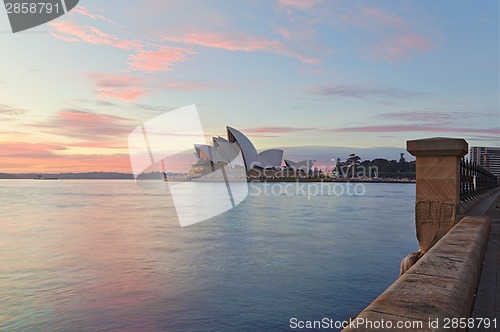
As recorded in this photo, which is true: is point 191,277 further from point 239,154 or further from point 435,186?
point 239,154

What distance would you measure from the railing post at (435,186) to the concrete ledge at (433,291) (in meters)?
1.56

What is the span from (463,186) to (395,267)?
539 centimetres

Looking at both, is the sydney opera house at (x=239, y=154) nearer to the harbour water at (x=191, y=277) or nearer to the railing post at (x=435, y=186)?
the harbour water at (x=191, y=277)

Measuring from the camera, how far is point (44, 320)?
267 inches

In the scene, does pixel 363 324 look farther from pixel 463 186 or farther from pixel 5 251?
pixel 5 251

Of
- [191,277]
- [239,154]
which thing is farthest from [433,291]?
[239,154]

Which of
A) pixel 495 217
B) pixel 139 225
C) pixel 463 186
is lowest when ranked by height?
pixel 139 225

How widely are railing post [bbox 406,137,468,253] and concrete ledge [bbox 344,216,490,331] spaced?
61.5 inches

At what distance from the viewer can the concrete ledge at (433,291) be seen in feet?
5.07

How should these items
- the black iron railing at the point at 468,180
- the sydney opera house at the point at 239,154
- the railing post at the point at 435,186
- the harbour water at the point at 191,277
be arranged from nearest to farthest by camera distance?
the railing post at the point at 435,186 < the black iron railing at the point at 468,180 < the harbour water at the point at 191,277 < the sydney opera house at the point at 239,154

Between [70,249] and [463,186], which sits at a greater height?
[463,186]

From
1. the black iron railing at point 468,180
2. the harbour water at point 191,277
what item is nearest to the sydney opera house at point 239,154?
the harbour water at point 191,277

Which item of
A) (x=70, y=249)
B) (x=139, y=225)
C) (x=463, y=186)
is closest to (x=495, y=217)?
(x=463, y=186)

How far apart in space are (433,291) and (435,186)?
9.40 feet
